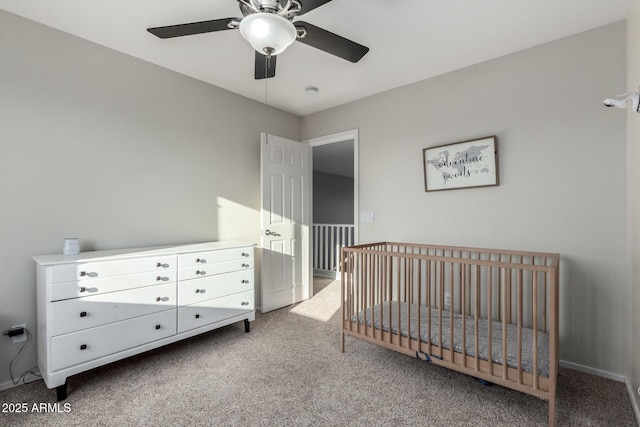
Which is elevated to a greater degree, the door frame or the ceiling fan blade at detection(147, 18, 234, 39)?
the ceiling fan blade at detection(147, 18, 234, 39)

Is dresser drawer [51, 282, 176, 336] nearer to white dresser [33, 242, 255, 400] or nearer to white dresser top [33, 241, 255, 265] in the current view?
white dresser [33, 242, 255, 400]

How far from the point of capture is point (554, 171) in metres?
2.28

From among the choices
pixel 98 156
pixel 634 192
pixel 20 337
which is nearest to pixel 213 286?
pixel 20 337

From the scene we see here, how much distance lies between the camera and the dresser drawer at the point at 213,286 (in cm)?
241

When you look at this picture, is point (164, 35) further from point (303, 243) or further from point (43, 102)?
point (303, 243)

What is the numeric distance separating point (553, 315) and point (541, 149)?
1373 mm

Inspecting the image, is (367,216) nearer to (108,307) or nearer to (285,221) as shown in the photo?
(285,221)

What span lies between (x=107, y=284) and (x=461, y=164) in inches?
114

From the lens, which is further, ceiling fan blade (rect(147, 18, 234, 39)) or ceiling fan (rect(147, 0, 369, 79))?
ceiling fan blade (rect(147, 18, 234, 39))

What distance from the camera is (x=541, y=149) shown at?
233 centimetres

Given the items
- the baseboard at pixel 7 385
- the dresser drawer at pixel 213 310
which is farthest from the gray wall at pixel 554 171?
the baseboard at pixel 7 385

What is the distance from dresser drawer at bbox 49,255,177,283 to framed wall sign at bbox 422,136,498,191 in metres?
Result: 2.36

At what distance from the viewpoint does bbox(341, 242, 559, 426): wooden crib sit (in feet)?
5.41

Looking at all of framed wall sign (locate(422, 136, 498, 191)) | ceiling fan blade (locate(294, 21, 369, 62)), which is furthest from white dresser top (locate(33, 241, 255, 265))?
framed wall sign (locate(422, 136, 498, 191))
